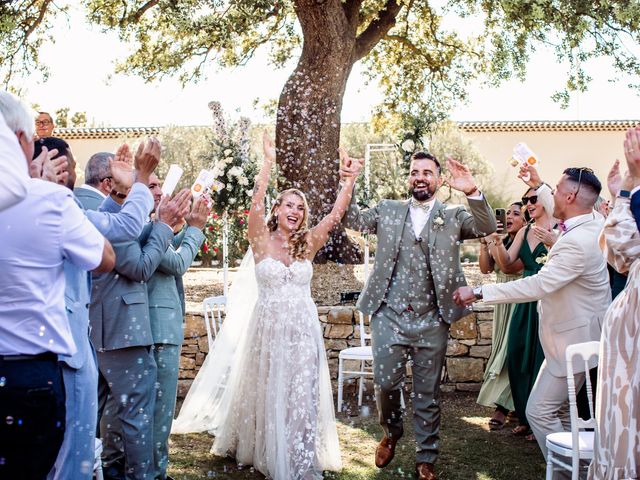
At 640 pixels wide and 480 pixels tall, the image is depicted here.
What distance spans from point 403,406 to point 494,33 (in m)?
5.96

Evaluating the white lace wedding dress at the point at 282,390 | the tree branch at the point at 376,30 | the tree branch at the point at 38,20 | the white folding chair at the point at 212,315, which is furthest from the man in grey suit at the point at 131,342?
the tree branch at the point at 376,30

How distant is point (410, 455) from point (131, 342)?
2.50 m

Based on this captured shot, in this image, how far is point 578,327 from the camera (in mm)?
4668

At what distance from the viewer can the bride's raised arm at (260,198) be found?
202 inches

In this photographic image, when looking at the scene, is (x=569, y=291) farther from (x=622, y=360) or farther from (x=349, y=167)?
(x=349, y=167)

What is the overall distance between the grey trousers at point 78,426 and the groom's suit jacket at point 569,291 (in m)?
2.56

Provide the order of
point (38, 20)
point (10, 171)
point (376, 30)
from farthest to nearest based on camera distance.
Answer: point (376, 30) < point (38, 20) < point (10, 171)

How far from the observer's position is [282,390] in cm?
508

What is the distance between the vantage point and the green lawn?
5363 mm

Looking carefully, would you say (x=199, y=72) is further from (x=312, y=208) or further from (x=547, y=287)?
(x=547, y=287)

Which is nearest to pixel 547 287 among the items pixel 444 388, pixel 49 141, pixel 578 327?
pixel 578 327

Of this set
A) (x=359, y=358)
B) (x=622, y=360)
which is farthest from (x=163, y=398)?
(x=359, y=358)

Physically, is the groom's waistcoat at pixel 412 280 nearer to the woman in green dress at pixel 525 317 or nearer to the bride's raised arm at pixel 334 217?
the bride's raised arm at pixel 334 217

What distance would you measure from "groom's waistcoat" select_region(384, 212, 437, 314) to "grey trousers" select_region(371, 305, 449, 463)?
0.07 m
